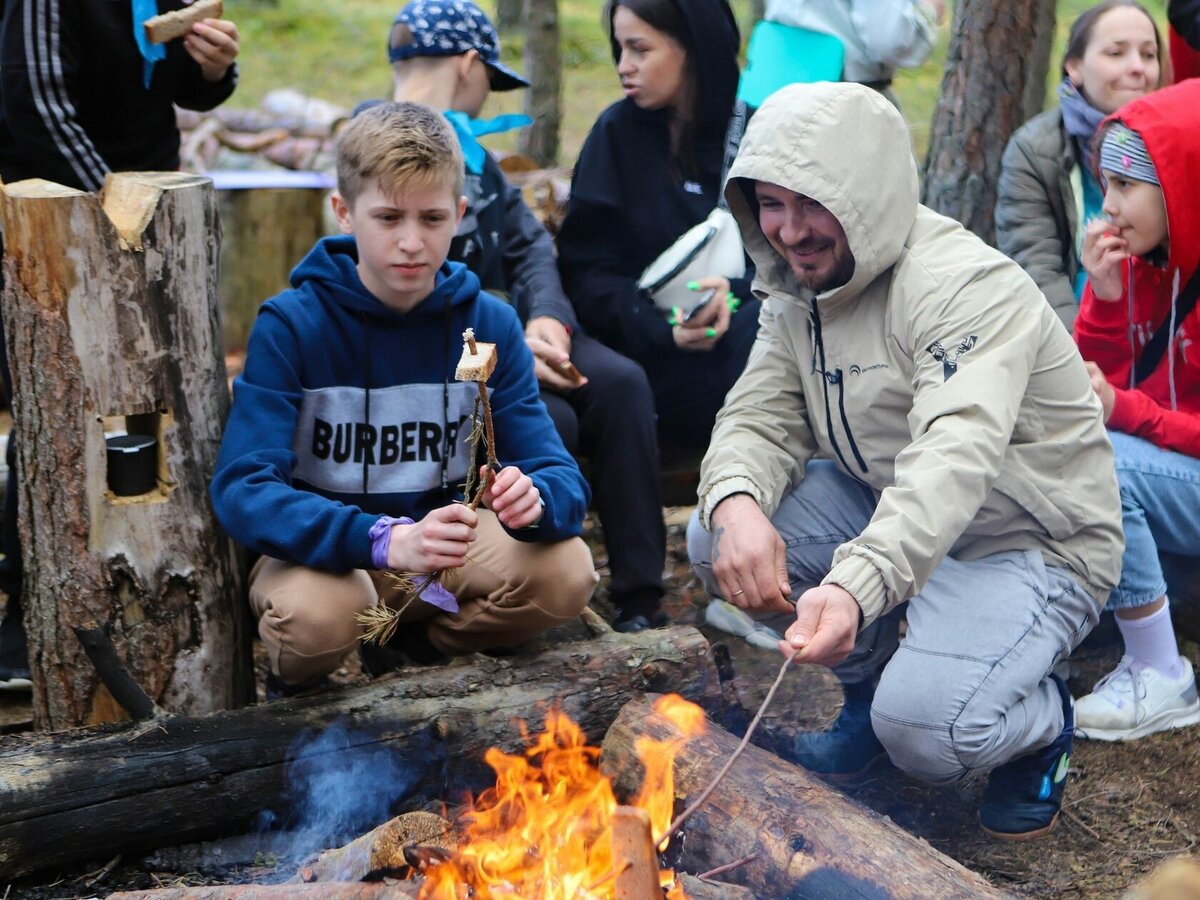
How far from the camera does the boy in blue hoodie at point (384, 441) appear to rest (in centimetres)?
325

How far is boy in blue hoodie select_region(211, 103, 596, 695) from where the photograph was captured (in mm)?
3246

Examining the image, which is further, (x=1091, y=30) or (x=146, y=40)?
(x=1091, y=30)

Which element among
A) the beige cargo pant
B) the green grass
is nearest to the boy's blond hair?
the beige cargo pant

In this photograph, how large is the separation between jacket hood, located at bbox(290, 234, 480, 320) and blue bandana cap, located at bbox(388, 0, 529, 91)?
1.46 metres

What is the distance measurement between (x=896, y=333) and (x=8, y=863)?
252 centimetres

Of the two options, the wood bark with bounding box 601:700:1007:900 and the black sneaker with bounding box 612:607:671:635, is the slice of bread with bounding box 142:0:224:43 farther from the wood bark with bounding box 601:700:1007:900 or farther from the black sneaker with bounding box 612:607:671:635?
the wood bark with bounding box 601:700:1007:900

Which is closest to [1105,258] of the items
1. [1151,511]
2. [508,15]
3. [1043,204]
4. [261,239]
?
[1151,511]

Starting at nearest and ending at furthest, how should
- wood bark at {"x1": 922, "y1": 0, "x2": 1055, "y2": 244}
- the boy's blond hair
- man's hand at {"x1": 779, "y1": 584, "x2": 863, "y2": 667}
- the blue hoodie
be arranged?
1. man's hand at {"x1": 779, "y1": 584, "x2": 863, "y2": 667}
2. the blue hoodie
3. the boy's blond hair
4. wood bark at {"x1": 922, "y1": 0, "x2": 1055, "y2": 244}

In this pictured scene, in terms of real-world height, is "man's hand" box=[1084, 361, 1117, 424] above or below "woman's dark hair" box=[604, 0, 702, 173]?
→ below

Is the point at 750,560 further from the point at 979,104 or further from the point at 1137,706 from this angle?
the point at 979,104

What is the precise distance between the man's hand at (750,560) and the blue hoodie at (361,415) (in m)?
0.44

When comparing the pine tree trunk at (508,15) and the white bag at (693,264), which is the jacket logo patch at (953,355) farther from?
the pine tree trunk at (508,15)

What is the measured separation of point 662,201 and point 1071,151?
5.25 ft

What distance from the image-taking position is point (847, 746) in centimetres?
361
